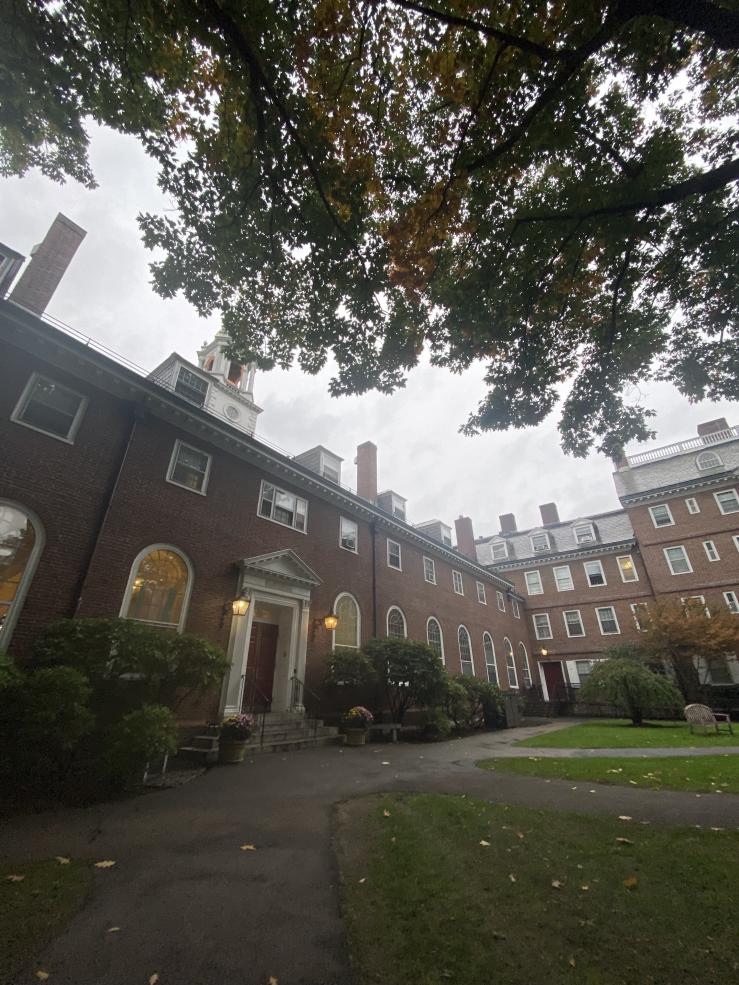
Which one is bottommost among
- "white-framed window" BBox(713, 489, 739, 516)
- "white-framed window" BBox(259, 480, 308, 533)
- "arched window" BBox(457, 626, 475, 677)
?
"arched window" BBox(457, 626, 475, 677)

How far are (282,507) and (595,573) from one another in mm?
26619

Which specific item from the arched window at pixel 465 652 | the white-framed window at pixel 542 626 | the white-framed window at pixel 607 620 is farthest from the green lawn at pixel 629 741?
the white-framed window at pixel 542 626

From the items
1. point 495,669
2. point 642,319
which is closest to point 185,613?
point 642,319

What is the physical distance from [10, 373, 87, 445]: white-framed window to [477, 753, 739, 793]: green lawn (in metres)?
12.1

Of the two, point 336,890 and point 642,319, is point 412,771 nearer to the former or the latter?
A: point 336,890

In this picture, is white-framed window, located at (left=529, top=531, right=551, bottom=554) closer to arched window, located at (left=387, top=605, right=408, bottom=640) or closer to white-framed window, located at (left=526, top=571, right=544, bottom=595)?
white-framed window, located at (left=526, top=571, right=544, bottom=595)

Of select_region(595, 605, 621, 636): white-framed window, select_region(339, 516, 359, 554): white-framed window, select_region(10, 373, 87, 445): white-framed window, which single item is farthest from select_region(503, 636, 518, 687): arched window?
select_region(10, 373, 87, 445): white-framed window

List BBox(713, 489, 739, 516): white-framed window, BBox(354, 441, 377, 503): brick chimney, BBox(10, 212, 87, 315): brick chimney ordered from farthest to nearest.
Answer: BBox(713, 489, 739, 516): white-framed window < BBox(354, 441, 377, 503): brick chimney < BBox(10, 212, 87, 315): brick chimney

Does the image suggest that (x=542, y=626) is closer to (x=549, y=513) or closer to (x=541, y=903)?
(x=549, y=513)

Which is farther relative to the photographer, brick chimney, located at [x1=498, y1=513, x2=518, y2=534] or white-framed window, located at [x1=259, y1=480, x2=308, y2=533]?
brick chimney, located at [x1=498, y1=513, x2=518, y2=534]

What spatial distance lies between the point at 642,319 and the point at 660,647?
68.4ft

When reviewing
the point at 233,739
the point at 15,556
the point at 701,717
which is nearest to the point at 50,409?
the point at 15,556

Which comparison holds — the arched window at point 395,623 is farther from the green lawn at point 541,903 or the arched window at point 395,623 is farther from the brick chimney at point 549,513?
the brick chimney at point 549,513

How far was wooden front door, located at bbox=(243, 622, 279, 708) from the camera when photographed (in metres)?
13.0
